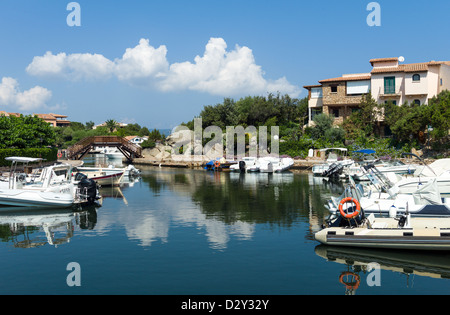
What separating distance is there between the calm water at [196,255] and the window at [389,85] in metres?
35.8

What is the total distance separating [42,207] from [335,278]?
20420mm

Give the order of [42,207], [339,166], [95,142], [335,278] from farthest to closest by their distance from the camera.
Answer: [95,142] < [339,166] < [42,207] < [335,278]

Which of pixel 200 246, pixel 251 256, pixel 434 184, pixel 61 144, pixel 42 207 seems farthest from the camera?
pixel 61 144

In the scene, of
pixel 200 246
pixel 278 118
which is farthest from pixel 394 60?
pixel 200 246

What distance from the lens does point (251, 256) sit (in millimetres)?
17953

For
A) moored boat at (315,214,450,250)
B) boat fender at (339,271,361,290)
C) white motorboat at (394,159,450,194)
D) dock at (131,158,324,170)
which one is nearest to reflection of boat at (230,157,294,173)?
dock at (131,158,324,170)

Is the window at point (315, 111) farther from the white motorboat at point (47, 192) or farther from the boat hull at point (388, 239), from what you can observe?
the boat hull at point (388, 239)

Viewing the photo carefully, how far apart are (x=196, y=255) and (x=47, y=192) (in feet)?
46.7

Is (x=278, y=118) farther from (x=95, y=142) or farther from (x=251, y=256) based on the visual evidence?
(x=251, y=256)

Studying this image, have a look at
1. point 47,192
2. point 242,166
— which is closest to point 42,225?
point 47,192

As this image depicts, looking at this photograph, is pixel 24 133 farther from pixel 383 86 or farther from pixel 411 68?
pixel 411 68

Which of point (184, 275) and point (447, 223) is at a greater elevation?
point (447, 223)

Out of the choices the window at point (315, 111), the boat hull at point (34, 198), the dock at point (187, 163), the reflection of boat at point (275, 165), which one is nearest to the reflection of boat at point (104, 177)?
the boat hull at point (34, 198)

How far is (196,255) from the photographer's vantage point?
1812 centimetres
